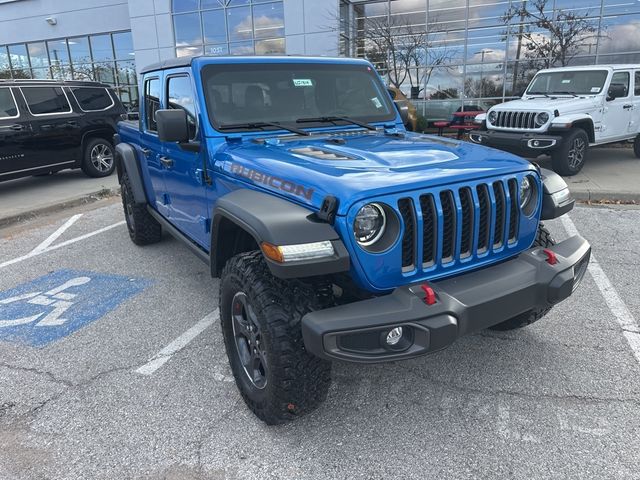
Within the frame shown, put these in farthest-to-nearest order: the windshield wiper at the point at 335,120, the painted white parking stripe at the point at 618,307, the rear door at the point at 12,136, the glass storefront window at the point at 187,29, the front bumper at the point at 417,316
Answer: the glass storefront window at the point at 187,29 → the rear door at the point at 12,136 → the windshield wiper at the point at 335,120 → the painted white parking stripe at the point at 618,307 → the front bumper at the point at 417,316

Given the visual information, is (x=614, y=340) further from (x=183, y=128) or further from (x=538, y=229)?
(x=183, y=128)

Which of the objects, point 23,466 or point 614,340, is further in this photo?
point 614,340

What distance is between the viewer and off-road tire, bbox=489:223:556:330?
310 centimetres

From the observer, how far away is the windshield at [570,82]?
923 cm

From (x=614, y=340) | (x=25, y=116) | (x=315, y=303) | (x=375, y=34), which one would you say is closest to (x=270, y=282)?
(x=315, y=303)

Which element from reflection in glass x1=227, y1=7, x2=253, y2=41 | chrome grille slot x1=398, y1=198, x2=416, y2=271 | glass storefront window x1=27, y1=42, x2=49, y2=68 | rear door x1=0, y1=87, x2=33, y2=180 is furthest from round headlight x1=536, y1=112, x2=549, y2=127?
A: glass storefront window x1=27, y1=42, x2=49, y2=68

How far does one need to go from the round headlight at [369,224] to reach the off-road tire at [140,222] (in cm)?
365

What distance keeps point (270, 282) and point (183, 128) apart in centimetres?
143

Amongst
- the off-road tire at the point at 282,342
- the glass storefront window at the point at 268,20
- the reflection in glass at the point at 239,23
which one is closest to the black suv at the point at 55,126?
the off-road tire at the point at 282,342

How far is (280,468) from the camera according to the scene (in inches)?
92.1

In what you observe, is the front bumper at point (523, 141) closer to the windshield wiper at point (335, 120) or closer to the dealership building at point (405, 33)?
the windshield wiper at point (335, 120)

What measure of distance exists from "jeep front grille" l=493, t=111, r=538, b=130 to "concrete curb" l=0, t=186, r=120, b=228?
282 inches

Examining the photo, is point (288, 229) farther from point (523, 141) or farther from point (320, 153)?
point (523, 141)

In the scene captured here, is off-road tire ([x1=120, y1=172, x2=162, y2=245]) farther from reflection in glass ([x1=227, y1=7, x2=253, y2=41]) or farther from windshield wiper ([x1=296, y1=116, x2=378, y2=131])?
reflection in glass ([x1=227, y1=7, x2=253, y2=41])
